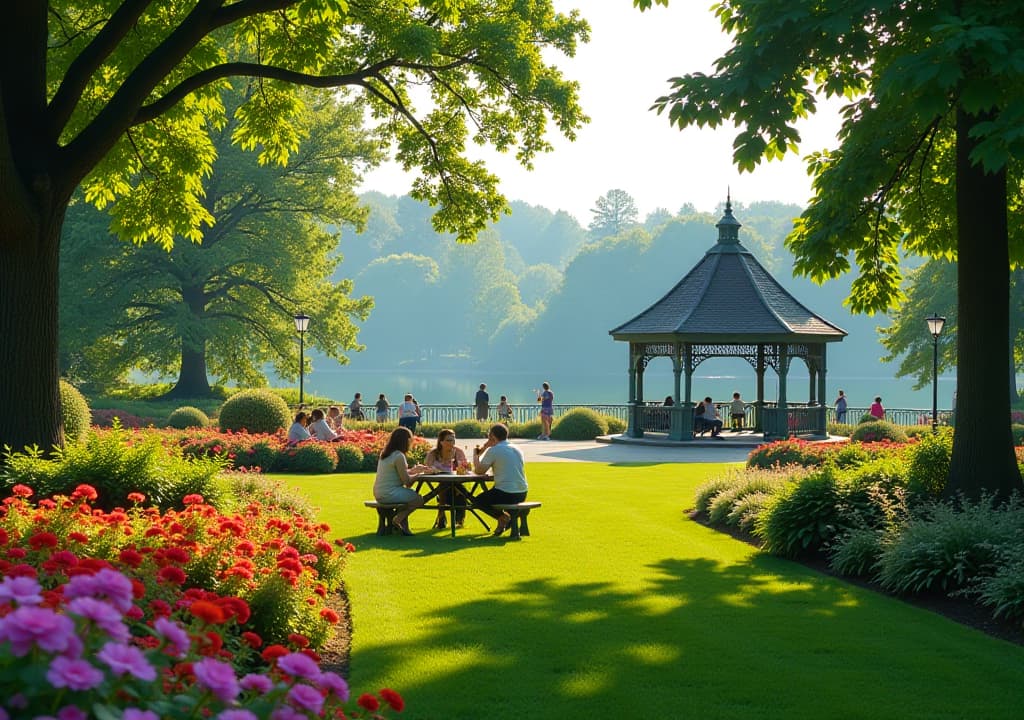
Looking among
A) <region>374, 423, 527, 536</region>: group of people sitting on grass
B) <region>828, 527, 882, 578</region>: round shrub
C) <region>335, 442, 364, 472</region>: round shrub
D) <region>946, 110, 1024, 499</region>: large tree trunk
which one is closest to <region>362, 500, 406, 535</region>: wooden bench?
<region>374, 423, 527, 536</region>: group of people sitting on grass

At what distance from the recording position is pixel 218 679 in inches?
96.3

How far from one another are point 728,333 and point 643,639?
2249 cm

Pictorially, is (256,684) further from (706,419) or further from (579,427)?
(579,427)

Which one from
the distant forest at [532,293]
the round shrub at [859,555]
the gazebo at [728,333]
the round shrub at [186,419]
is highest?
the distant forest at [532,293]

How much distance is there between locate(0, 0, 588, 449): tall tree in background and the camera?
35.6ft

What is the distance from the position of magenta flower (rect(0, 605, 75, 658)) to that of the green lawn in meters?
3.84

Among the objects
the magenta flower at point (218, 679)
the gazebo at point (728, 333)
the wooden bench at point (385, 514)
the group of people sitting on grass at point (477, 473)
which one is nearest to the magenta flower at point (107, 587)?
the magenta flower at point (218, 679)

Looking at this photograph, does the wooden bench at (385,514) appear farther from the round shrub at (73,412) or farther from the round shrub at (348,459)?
the round shrub at (348,459)

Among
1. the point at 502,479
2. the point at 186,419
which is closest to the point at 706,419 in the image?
the point at 186,419

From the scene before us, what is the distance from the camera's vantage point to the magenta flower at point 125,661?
7.79 feet

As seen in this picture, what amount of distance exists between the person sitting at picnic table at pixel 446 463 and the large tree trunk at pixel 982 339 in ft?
19.2

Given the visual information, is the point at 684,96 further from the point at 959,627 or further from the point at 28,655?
the point at 28,655

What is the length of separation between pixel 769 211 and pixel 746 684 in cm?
19409

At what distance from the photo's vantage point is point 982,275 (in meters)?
11.7
